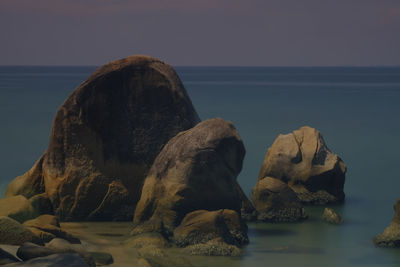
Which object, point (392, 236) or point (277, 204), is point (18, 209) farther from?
point (392, 236)

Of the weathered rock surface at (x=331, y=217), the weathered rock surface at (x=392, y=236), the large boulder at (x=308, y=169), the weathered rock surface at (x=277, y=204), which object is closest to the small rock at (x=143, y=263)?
the weathered rock surface at (x=277, y=204)

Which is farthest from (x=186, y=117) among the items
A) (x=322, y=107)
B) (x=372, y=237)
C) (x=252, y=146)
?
(x=322, y=107)

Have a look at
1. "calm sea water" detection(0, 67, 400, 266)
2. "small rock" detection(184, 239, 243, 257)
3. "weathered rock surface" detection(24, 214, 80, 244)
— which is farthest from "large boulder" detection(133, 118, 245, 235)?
"weathered rock surface" detection(24, 214, 80, 244)

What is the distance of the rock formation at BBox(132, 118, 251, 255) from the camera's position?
1530 cm

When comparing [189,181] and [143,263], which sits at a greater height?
[189,181]

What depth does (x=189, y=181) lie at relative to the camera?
15.3 m

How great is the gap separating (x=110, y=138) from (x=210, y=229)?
4.07 meters

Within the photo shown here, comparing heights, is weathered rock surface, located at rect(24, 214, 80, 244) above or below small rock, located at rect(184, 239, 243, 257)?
above

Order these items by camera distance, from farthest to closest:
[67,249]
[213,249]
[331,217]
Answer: [331,217] < [213,249] < [67,249]

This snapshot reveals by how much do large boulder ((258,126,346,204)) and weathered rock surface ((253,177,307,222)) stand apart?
6.88 feet

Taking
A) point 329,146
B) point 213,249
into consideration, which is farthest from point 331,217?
point 329,146

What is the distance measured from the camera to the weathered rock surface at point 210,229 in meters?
14.4

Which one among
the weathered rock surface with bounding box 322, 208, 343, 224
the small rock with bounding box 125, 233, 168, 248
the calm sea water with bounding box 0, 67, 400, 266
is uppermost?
the small rock with bounding box 125, 233, 168, 248

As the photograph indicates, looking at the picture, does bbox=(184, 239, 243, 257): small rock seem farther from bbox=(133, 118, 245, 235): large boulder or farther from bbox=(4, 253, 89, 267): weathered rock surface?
bbox=(4, 253, 89, 267): weathered rock surface
